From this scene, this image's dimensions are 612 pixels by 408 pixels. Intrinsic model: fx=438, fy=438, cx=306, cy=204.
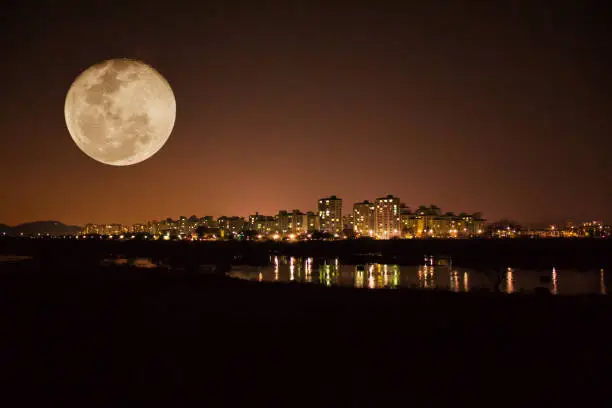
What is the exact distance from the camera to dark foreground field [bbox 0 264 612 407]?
314 inches

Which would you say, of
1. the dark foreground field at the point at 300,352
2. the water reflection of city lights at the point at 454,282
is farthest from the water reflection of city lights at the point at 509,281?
the dark foreground field at the point at 300,352

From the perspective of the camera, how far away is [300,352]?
10.5 m

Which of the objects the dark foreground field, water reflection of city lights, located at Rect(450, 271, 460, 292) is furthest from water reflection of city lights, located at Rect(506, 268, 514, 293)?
the dark foreground field

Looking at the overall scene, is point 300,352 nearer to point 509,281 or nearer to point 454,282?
point 454,282

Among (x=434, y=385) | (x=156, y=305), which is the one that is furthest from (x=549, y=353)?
(x=156, y=305)

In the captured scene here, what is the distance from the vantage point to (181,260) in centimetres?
5975

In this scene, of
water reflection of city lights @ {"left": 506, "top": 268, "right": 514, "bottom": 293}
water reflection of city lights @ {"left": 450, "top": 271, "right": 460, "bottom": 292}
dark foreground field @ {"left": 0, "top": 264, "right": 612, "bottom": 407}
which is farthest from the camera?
water reflection of city lights @ {"left": 450, "top": 271, "right": 460, "bottom": 292}

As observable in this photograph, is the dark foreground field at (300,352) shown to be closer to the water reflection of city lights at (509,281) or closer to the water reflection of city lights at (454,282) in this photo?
the water reflection of city lights at (509,281)

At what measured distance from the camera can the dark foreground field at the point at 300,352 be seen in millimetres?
7988

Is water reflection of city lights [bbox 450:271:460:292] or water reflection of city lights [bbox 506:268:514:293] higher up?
water reflection of city lights [bbox 506:268:514:293]

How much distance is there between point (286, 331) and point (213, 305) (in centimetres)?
591

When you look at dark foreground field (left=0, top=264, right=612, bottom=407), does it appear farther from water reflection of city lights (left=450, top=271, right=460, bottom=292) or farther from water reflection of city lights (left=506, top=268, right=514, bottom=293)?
water reflection of city lights (left=450, top=271, right=460, bottom=292)

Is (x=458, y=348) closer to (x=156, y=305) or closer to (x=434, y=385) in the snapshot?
(x=434, y=385)

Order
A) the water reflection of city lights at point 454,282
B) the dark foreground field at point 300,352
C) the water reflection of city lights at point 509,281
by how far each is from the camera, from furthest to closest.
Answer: the water reflection of city lights at point 454,282 → the water reflection of city lights at point 509,281 → the dark foreground field at point 300,352
